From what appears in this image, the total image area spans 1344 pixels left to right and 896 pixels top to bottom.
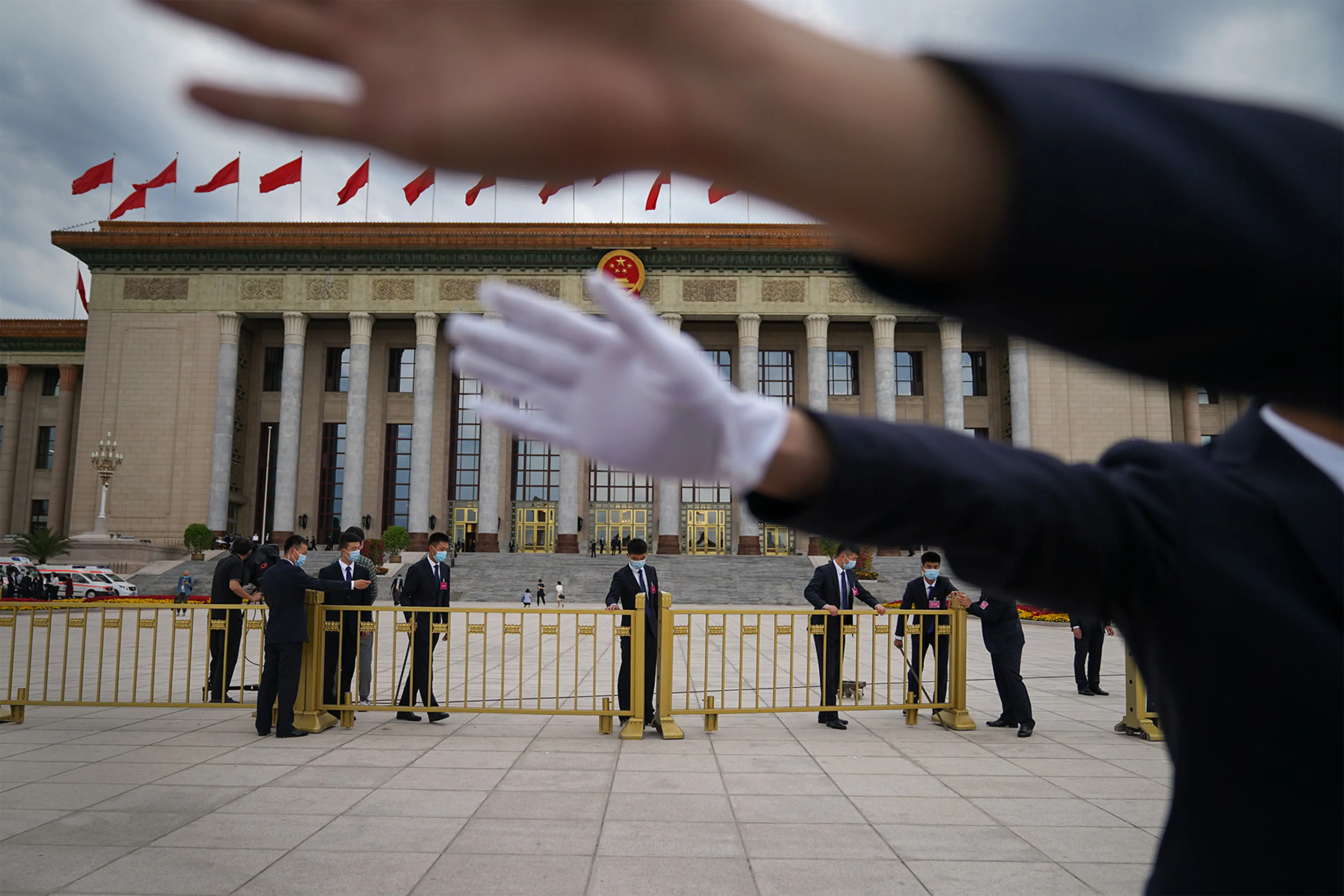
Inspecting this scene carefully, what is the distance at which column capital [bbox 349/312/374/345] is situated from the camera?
37406mm

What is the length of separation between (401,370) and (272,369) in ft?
19.8

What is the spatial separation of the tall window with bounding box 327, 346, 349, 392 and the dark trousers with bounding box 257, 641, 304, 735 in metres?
35.0

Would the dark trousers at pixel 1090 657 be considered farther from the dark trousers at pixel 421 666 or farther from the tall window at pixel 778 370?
the tall window at pixel 778 370

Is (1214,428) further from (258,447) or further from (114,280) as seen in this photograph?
(114,280)

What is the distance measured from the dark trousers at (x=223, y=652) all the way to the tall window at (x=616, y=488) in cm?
3041

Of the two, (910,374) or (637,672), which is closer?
(637,672)

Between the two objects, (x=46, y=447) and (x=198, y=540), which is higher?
(x=46, y=447)

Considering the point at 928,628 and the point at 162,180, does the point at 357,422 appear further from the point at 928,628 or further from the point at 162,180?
the point at 928,628

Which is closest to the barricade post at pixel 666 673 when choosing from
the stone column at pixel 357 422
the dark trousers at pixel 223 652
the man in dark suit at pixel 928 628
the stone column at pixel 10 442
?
the man in dark suit at pixel 928 628

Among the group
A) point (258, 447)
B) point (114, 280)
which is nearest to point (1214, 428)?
point (258, 447)

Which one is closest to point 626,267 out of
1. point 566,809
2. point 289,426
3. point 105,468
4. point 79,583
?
point 289,426

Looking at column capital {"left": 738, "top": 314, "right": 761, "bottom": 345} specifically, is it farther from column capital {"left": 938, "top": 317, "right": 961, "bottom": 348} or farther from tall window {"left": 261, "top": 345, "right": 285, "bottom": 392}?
tall window {"left": 261, "top": 345, "right": 285, "bottom": 392}

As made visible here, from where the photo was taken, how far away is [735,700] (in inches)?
375

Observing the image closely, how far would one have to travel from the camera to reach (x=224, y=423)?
36.3m
